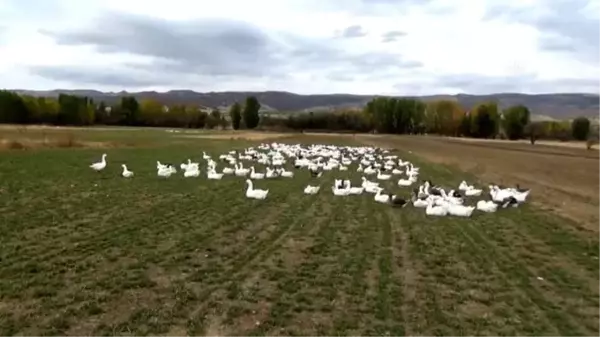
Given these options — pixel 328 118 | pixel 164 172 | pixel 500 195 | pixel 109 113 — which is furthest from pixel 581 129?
pixel 164 172

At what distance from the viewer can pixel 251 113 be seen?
163 m

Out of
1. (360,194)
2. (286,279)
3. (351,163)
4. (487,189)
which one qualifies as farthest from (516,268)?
(351,163)

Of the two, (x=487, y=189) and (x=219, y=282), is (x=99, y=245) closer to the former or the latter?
(x=219, y=282)

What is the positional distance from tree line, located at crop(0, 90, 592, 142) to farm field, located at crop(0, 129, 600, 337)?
398ft

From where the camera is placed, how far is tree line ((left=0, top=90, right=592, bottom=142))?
13738 cm

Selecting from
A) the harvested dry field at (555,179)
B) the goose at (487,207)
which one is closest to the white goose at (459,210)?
the goose at (487,207)

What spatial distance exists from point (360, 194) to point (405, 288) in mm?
14875

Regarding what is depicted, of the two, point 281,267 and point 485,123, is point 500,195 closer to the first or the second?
point 281,267

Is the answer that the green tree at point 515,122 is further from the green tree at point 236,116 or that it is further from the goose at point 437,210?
the goose at point 437,210

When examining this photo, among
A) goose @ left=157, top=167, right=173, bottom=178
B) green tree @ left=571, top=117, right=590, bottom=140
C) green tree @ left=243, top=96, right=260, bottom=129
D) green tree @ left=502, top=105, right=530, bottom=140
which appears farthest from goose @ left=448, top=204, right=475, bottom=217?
green tree @ left=243, top=96, right=260, bottom=129

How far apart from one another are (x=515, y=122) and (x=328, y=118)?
44088mm

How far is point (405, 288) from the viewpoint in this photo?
11.8 m

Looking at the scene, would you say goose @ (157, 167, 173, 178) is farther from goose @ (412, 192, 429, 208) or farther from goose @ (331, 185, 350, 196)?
goose @ (412, 192, 429, 208)

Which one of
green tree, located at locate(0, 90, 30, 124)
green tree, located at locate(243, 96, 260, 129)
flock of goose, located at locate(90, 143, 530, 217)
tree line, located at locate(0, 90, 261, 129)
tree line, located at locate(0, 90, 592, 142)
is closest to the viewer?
flock of goose, located at locate(90, 143, 530, 217)
